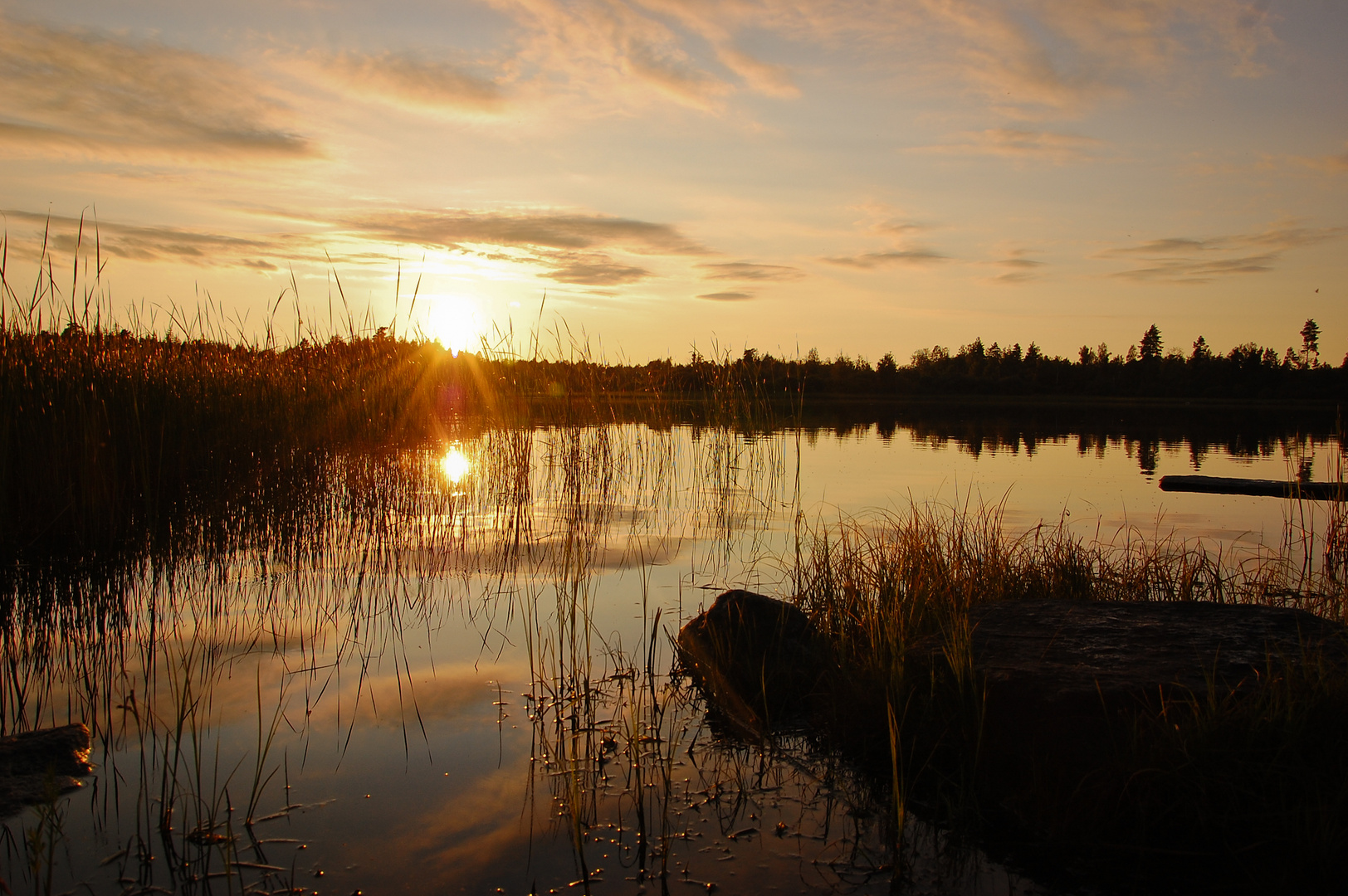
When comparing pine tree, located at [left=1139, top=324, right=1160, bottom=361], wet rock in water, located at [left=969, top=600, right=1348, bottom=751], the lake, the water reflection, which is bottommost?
the lake

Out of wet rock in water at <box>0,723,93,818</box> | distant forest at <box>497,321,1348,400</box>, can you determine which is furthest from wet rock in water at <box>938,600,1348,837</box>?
distant forest at <box>497,321,1348,400</box>

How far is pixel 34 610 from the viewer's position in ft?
14.9

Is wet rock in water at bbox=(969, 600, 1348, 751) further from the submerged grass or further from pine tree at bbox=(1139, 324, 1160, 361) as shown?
pine tree at bbox=(1139, 324, 1160, 361)

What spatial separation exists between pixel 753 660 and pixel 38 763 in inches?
109

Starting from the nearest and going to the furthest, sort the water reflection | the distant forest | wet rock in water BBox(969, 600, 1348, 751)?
1. wet rock in water BBox(969, 600, 1348, 751)
2. the water reflection
3. the distant forest

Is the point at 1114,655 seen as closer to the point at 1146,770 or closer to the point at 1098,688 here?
the point at 1098,688

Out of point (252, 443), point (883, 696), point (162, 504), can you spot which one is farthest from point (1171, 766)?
point (252, 443)

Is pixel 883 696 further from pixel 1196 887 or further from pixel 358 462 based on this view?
pixel 358 462

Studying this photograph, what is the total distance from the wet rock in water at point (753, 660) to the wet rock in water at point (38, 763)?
2413mm

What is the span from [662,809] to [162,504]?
19.5ft

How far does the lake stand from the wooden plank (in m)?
1.29

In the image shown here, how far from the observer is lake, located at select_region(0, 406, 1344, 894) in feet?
7.69

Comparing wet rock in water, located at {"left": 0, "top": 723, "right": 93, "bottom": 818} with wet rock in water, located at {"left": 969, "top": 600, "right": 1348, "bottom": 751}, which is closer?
wet rock in water, located at {"left": 0, "top": 723, "right": 93, "bottom": 818}

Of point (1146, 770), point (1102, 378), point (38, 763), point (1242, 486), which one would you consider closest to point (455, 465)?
point (38, 763)
